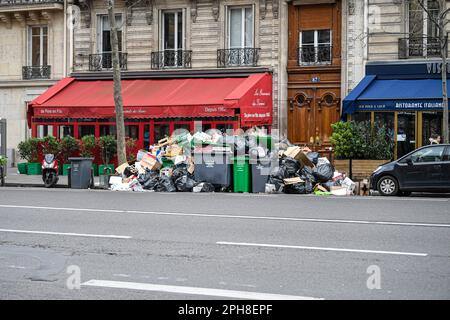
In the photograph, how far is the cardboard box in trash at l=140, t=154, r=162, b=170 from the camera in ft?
67.9

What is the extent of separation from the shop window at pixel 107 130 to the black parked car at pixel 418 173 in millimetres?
12540

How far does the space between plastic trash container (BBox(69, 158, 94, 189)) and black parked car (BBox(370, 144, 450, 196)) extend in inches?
341

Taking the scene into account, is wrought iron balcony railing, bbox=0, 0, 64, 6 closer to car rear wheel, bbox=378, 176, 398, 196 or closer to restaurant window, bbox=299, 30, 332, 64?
restaurant window, bbox=299, 30, 332, 64

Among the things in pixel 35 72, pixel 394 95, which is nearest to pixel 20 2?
pixel 35 72

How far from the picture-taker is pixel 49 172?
21891 millimetres

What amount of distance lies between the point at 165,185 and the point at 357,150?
567 centimetres

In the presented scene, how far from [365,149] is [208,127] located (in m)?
7.02

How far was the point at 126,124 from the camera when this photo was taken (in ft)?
89.4

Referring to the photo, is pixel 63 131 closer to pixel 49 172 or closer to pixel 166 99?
pixel 166 99

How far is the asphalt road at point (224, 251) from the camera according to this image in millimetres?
6703

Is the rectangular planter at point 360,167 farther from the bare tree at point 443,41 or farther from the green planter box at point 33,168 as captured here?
the green planter box at point 33,168

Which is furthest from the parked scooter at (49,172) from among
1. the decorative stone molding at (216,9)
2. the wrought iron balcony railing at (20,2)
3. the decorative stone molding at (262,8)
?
the decorative stone molding at (262,8)
